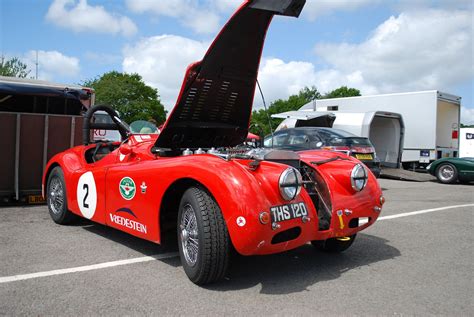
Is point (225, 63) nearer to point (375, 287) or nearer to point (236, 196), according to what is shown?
point (236, 196)

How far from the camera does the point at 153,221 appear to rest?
13.3ft

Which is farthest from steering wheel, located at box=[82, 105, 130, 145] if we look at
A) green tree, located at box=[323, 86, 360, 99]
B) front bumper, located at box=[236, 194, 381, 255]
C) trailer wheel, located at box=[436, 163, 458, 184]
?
green tree, located at box=[323, 86, 360, 99]

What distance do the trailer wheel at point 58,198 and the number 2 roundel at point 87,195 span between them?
0.55 m

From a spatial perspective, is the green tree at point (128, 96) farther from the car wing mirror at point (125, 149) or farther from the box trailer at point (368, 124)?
the car wing mirror at point (125, 149)

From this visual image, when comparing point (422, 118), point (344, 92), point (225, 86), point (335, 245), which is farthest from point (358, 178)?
point (344, 92)

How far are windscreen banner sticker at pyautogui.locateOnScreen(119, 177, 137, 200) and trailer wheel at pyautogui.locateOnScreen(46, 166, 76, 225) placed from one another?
5.42 ft

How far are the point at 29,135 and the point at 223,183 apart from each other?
5.48 meters

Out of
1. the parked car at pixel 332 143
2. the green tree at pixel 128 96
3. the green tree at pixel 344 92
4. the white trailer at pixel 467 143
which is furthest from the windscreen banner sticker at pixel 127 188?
the green tree at pixel 344 92

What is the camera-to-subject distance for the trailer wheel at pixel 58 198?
5.79 metres

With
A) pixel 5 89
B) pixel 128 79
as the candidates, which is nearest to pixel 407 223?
pixel 5 89

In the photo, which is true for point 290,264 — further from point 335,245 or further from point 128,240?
point 128,240

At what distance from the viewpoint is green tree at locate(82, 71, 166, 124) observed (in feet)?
168

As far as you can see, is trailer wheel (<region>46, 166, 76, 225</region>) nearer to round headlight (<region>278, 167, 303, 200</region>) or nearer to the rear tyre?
the rear tyre

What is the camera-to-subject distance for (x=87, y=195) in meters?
5.16
